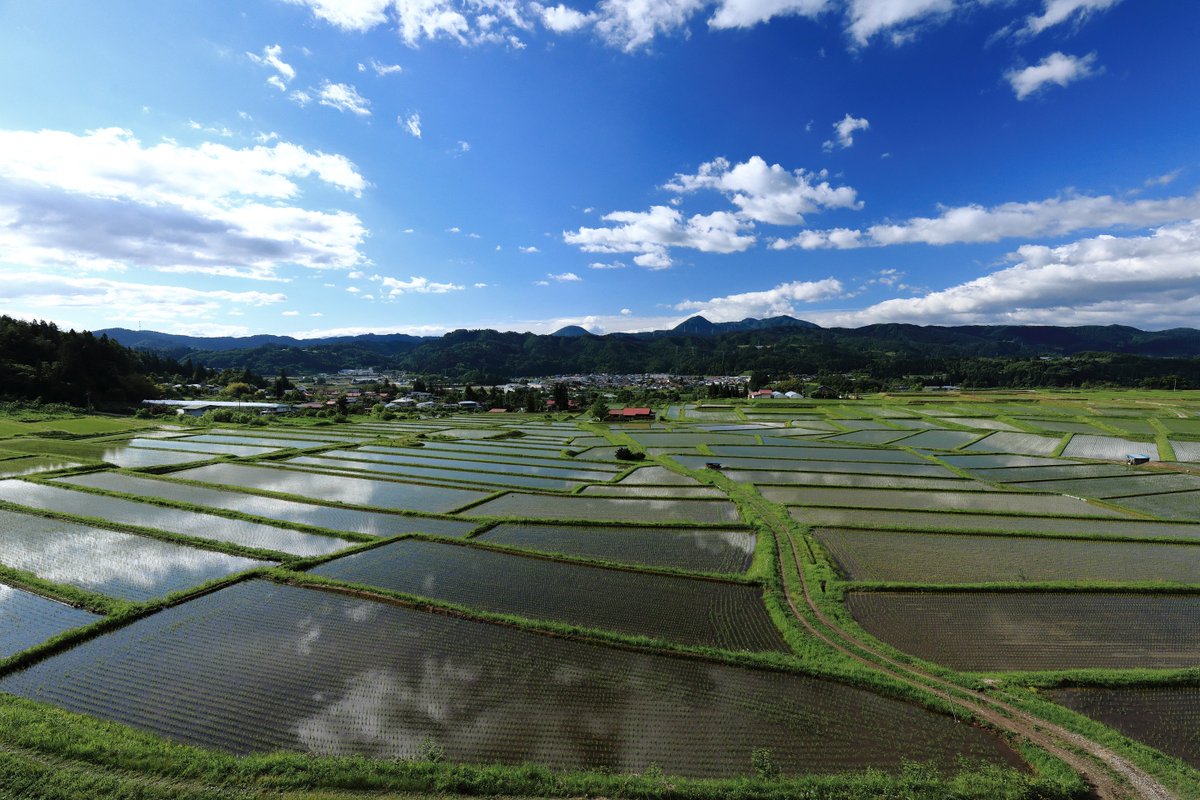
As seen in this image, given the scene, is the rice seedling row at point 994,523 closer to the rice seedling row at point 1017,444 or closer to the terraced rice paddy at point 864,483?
the terraced rice paddy at point 864,483

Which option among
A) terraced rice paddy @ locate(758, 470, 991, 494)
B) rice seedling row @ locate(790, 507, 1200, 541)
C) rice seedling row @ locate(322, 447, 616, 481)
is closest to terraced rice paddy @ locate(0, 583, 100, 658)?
rice seedling row @ locate(322, 447, 616, 481)

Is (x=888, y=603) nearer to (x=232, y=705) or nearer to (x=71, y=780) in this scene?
(x=232, y=705)

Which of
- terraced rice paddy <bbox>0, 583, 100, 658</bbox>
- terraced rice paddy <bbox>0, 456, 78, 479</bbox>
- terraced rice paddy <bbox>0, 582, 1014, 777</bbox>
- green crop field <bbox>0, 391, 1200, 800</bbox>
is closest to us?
green crop field <bbox>0, 391, 1200, 800</bbox>

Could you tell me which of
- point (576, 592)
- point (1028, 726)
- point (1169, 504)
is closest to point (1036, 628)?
point (1028, 726)

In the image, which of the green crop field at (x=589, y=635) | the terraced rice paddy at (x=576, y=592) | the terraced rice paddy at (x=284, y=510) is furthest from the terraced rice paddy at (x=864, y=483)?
the terraced rice paddy at (x=284, y=510)

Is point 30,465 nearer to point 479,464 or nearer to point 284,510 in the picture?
point 284,510

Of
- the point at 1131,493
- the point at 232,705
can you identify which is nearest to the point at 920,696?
the point at 232,705

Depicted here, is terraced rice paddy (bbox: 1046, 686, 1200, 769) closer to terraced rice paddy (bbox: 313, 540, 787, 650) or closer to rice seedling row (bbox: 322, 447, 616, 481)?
terraced rice paddy (bbox: 313, 540, 787, 650)
